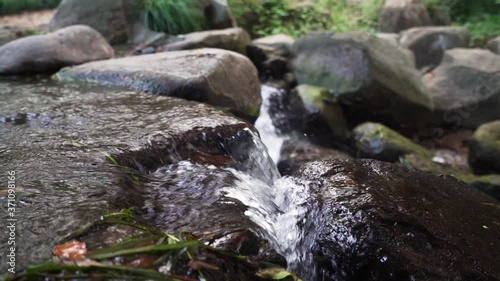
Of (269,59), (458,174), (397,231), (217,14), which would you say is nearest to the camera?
(397,231)

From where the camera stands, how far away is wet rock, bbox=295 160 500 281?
154 centimetres

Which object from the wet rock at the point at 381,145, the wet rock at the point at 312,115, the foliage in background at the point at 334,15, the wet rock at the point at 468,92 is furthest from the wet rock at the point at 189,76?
the foliage in background at the point at 334,15

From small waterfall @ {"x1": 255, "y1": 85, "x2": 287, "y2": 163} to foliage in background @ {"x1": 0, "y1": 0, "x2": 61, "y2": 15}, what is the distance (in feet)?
20.9

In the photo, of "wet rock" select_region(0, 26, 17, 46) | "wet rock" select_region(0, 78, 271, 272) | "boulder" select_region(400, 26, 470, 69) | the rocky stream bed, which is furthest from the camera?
"boulder" select_region(400, 26, 470, 69)

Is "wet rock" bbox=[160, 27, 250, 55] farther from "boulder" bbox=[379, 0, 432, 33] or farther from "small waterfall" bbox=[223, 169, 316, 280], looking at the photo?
"boulder" bbox=[379, 0, 432, 33]

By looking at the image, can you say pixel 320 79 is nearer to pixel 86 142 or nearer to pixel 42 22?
pixel 86 142

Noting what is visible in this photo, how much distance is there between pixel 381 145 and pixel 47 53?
151 inches

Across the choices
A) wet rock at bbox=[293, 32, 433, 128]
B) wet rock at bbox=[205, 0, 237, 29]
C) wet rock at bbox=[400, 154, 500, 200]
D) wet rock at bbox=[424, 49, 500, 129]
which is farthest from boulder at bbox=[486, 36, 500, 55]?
wet rock at bbox=[205, 0, 237, 29]

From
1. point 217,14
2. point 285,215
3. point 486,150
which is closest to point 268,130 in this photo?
point 486,150

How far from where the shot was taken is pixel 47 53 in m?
4.28

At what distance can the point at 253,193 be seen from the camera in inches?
81.0

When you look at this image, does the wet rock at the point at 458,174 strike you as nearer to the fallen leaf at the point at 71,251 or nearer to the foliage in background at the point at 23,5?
the fallen leaf at the point at 71,251

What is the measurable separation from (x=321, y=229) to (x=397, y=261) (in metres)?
0.34

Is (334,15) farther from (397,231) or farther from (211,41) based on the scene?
(397,231)
